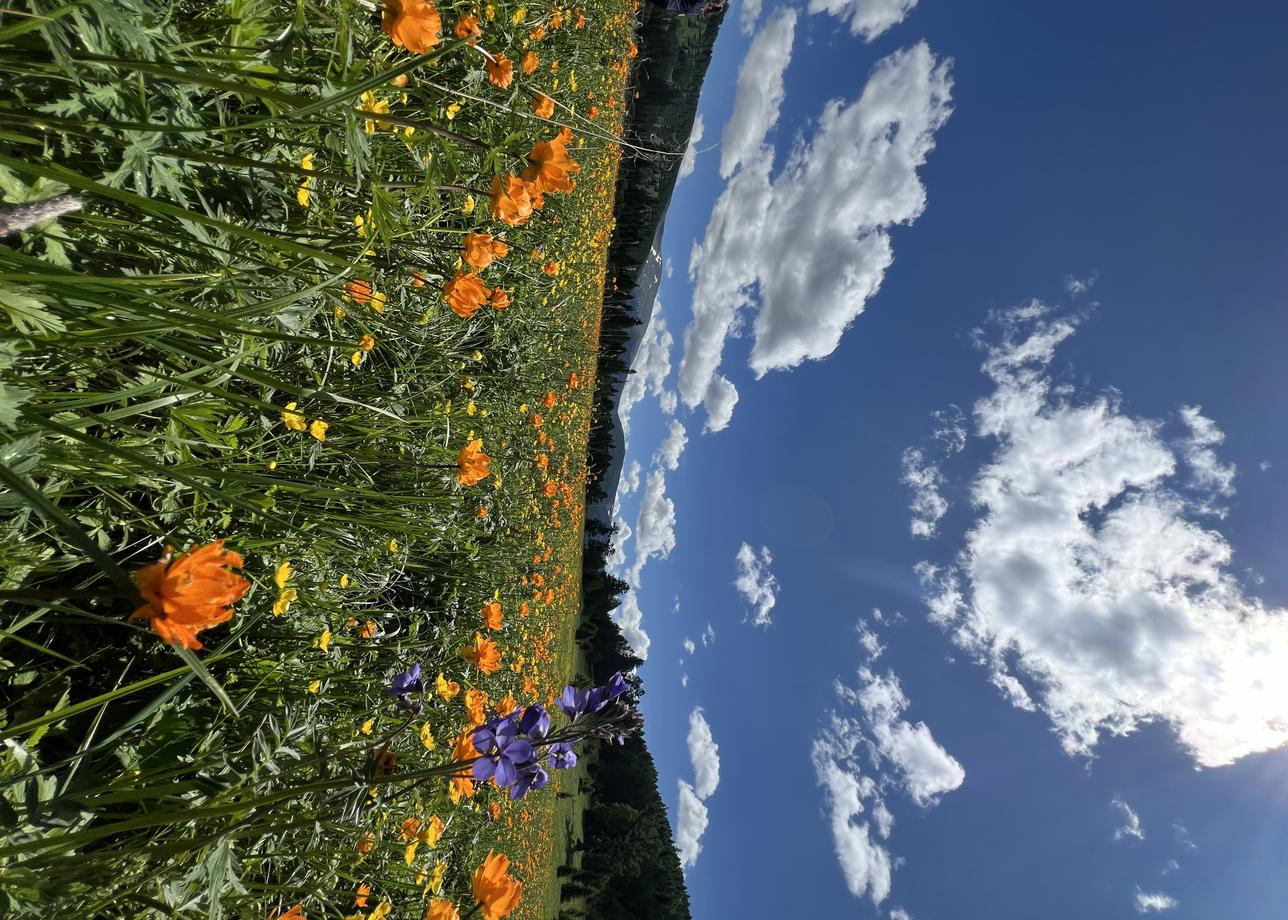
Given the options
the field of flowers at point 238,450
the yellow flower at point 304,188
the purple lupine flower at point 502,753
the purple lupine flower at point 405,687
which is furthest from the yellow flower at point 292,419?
the purple lupine flower at point 502,753

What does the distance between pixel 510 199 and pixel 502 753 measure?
5.70 ft

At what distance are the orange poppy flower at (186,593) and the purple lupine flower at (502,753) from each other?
0.82m

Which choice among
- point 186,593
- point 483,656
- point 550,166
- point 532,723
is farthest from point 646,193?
point 186,593

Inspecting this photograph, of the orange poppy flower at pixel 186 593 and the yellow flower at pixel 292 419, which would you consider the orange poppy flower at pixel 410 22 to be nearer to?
the yellow flower at pixel 292 419

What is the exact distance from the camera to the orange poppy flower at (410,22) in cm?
157

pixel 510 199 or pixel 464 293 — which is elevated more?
pixel 510 199

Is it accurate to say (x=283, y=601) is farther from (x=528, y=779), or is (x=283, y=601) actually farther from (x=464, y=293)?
(x=464, y=293)

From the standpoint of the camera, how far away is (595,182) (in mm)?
10484

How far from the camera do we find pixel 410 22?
1.59m

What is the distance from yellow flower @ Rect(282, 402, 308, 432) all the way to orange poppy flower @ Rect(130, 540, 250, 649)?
4.09ft

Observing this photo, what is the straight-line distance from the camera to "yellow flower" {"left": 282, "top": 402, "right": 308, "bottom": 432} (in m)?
2.17

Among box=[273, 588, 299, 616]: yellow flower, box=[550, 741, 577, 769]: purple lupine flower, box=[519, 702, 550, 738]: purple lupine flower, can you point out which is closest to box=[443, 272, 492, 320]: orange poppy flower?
box=[273, 588, 299, 616]: yellow flower

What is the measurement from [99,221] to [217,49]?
602 mm

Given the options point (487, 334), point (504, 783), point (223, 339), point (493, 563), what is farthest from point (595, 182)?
point (504, 783)
